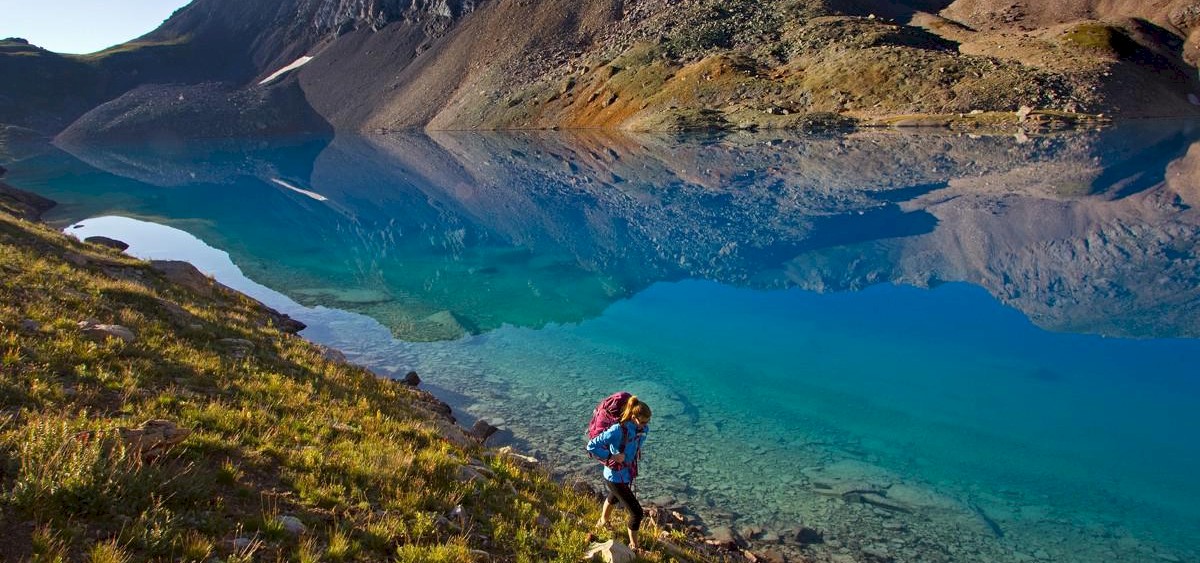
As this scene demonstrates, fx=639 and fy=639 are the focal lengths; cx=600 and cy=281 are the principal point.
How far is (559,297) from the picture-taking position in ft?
96.1

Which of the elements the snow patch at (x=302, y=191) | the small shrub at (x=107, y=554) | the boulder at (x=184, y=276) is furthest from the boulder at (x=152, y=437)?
the snow patch at (x=302, y=191)

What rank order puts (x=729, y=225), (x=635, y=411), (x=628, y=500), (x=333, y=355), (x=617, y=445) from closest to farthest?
(x=635, y=411), (x=617, y=445), (x=628, y=500), (x=333, y=355), (x=729, y=225)

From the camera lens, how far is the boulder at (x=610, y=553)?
7973mm

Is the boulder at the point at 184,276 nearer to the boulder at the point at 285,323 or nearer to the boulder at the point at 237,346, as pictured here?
the boulder at the point at 285,323

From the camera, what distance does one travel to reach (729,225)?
39875mm

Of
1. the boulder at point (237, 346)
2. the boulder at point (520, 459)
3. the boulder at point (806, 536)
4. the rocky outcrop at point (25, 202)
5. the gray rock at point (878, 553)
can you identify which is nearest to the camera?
the gray rock at point (878, 553)

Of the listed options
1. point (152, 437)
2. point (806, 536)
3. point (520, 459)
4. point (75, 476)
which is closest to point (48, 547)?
point (75, 476)

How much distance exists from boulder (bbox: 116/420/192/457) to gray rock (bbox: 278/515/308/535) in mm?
1800

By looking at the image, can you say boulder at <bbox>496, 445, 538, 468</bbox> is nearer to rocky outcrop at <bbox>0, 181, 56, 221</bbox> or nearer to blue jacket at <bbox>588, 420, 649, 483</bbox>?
blue jacket at <bbox>588, 420, 649, 483</bbox>

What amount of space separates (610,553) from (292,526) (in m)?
3.69

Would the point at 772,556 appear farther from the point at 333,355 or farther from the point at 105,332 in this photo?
the point at 333,355

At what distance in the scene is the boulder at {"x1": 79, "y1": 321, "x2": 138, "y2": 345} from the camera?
11906 mm

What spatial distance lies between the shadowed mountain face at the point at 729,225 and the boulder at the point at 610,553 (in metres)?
17.8

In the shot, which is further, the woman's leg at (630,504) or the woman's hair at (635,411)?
the woman's leg at (630,504)
